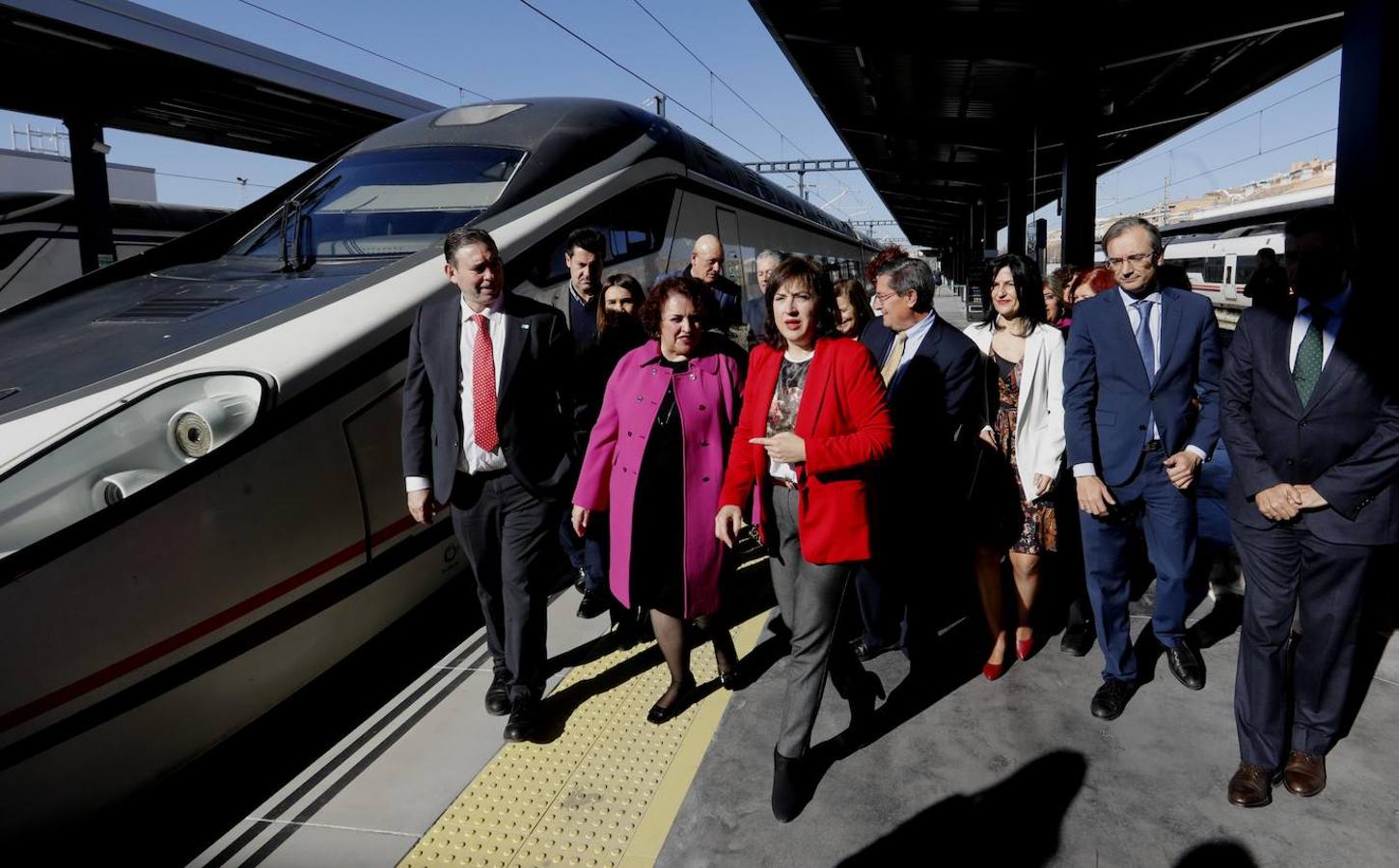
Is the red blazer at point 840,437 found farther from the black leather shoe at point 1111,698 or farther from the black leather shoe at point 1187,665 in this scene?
the black leather shoe at point 1187,665

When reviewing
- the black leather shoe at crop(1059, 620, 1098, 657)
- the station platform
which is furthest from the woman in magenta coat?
the black leather shoe at crop(1059, 620, 1098, 657)

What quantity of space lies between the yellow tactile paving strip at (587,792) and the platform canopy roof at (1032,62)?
844 centimetres

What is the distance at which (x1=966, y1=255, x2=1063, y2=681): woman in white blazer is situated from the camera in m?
3.43

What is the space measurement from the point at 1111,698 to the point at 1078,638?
557 millimetres

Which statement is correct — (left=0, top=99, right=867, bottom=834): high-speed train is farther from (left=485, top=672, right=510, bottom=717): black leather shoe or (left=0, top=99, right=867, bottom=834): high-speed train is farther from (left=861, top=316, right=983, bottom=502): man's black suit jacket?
(left=861, top=316, right=983, bottom=502): man's black suit jacket

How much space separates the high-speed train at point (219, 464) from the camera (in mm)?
2508

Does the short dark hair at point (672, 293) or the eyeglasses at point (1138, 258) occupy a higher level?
the eyeglasses at point (1138, 258)

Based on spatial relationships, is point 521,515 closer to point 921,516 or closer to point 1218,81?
point 921,516

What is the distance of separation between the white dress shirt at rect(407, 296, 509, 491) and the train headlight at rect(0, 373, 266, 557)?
2.13 ft

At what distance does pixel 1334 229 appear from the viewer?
246 centimetres

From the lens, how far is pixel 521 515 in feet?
10.7

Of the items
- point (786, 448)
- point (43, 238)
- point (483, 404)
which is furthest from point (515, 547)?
Result: point (43, 238)

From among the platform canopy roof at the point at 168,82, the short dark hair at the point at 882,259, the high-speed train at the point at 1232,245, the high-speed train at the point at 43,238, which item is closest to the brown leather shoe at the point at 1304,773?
the short dark hair at the point at 882,259

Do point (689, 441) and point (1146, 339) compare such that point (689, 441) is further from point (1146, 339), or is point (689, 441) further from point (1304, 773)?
point (1304, 773)
